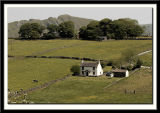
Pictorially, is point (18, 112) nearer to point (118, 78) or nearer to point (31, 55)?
point (118, 78)

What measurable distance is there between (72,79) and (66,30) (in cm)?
9047

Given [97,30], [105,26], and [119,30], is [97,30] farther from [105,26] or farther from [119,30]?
[119,30]

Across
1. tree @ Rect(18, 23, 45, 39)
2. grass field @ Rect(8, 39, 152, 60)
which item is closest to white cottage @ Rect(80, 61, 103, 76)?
grass field @ Rect(8, 39, 152, 60)

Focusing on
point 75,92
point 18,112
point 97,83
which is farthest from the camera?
point 97,83

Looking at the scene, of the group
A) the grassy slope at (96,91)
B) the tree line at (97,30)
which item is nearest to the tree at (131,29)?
the tree line at (97,30)

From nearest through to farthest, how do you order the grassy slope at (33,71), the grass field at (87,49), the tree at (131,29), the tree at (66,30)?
the grassy slope at (33,71) < the grass field at (87,49) < the tree at (131,29) < the tree at (66,30)

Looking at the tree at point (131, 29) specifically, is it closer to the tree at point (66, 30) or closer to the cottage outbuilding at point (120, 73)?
the tree at point (66, 30)

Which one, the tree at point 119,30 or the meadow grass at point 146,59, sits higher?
the tree at point 119,30

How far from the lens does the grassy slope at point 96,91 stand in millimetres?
48281

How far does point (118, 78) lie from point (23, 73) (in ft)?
93.0

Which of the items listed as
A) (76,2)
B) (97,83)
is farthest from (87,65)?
(76,2)

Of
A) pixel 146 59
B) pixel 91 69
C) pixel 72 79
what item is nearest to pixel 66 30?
pixel 146 59

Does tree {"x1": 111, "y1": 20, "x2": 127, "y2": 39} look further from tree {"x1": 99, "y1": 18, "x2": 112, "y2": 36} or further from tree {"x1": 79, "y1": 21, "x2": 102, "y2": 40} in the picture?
tree {"x1": 79, "y1": 21, "x2": 102, "y2": 40}

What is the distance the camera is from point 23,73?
8006 cm
